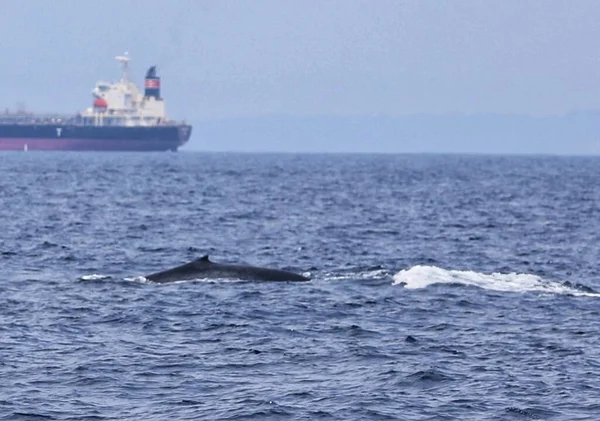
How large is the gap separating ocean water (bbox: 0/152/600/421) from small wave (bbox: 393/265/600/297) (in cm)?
10

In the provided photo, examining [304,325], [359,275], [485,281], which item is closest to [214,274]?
[359,275]

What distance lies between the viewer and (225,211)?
67062 mm

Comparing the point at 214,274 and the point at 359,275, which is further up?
the point at 214,274

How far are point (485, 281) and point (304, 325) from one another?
9299 mm

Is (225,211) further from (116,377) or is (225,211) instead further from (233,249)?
(116,377)

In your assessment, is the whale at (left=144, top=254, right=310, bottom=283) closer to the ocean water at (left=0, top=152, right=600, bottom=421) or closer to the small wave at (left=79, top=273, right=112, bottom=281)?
the ocean water at (left=0, top=152, right=600, bottom=421)

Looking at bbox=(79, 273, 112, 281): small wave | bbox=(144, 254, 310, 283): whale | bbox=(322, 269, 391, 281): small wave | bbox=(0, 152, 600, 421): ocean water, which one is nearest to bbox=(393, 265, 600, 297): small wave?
bbox=(0, 152, 600, 421): ocean water

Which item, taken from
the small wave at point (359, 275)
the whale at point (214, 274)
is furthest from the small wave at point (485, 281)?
the whale at point (214, 274)

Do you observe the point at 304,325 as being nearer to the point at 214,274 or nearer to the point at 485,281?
the point at 214,274

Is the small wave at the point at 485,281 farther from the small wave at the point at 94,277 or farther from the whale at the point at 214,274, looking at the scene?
the small wave at the point at 94,277

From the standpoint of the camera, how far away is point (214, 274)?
33.2 m

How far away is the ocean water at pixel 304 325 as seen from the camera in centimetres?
1975

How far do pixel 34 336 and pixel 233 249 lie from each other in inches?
812

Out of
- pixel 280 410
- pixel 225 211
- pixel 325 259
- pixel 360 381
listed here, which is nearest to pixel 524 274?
pixel 325 259
